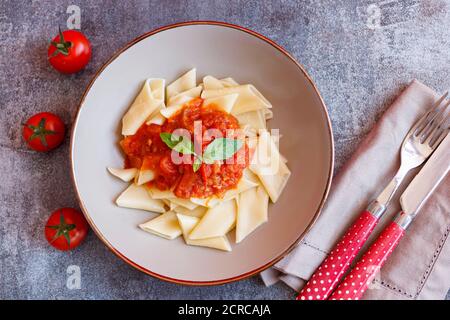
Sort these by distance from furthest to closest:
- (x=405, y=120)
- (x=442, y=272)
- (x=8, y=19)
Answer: (x=8, y=19) → (x=405, y=120) → (x=442, y=272)

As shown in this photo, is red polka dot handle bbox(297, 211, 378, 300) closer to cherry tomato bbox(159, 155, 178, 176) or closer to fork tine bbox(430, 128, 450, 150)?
fork tine bbox(430, 128, 450, 150)

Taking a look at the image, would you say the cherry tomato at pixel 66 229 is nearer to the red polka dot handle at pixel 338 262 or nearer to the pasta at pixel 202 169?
the pasta at pixel 202 169

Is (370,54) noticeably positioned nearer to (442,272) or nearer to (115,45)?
(442,272)

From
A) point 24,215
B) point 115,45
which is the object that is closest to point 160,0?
point 115,45

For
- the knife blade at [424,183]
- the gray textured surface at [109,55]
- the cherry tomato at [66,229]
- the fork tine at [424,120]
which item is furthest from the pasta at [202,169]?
the fork tine at [424,120]

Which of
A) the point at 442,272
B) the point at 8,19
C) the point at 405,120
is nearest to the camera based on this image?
the point at 442,272

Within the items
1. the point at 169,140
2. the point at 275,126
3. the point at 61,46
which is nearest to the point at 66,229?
the point at 169,140
